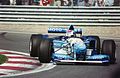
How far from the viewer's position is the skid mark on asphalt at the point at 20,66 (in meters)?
11.2

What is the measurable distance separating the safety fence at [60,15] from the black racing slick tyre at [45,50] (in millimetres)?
9919

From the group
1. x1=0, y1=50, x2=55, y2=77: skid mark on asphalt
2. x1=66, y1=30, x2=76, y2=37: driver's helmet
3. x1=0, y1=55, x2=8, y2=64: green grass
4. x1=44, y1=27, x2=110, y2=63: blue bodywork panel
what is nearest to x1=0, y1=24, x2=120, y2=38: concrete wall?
x1=0, y1=50, x2=55, y2=77: skid mark on asphalt

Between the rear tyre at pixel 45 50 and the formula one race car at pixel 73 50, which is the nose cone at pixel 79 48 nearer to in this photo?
the formula one race car at pixel 73 50

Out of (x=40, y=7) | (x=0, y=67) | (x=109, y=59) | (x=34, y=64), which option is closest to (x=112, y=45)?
(x=109, y=59)

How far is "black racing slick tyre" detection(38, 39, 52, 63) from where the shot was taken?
12359 millimetres

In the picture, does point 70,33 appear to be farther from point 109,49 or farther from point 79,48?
point 109,49

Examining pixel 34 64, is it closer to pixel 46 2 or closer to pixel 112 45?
pixel 112 45

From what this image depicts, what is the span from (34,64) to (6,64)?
79 centimetres

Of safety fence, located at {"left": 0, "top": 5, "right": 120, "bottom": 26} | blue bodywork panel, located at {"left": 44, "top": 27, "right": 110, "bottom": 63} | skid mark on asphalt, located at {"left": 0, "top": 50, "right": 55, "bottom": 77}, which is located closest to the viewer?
skid mark on asphalt, located at {"left": 0, "top": 50, "right": 55, "bottom": 77}

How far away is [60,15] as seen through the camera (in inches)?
893

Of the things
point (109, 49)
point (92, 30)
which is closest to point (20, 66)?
point (109, 49)

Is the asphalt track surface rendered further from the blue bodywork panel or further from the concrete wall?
the concrete wall

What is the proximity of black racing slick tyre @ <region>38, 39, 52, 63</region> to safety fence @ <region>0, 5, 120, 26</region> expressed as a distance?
32.5 feet

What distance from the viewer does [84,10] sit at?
22578mm
